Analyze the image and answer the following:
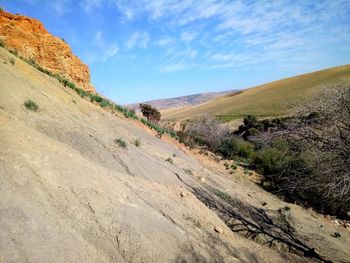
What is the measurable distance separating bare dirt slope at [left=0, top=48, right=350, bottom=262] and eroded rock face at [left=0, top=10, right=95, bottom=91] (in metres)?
9.86

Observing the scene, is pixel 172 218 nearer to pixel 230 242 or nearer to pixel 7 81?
pixel 230 242

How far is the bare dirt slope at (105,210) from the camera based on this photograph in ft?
16.3

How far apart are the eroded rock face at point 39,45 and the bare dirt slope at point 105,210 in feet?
32.4

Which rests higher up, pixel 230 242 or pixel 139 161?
pixel 139 161

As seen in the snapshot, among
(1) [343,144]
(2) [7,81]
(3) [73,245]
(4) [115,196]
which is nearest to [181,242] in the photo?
(4) [115,196]

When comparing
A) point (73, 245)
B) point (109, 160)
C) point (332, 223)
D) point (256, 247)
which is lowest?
point (332, 223)

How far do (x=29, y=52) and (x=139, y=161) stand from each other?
13.5 metres

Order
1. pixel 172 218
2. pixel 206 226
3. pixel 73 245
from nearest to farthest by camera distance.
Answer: pixel 73 245, pixel 172 218, pixel 206 226

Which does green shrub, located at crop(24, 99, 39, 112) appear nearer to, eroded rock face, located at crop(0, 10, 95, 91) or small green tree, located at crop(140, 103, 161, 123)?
eroded rock face, located at crop(0, 10, 95, 91)

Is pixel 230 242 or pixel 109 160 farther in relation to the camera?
pixel 109 160

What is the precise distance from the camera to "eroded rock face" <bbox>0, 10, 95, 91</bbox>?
19594 millimetres

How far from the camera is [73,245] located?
4.92 m

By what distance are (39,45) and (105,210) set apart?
17.5m

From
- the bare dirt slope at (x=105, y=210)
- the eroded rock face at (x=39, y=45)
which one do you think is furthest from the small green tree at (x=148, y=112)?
the bare dirt slope at (x=105, y=210)
